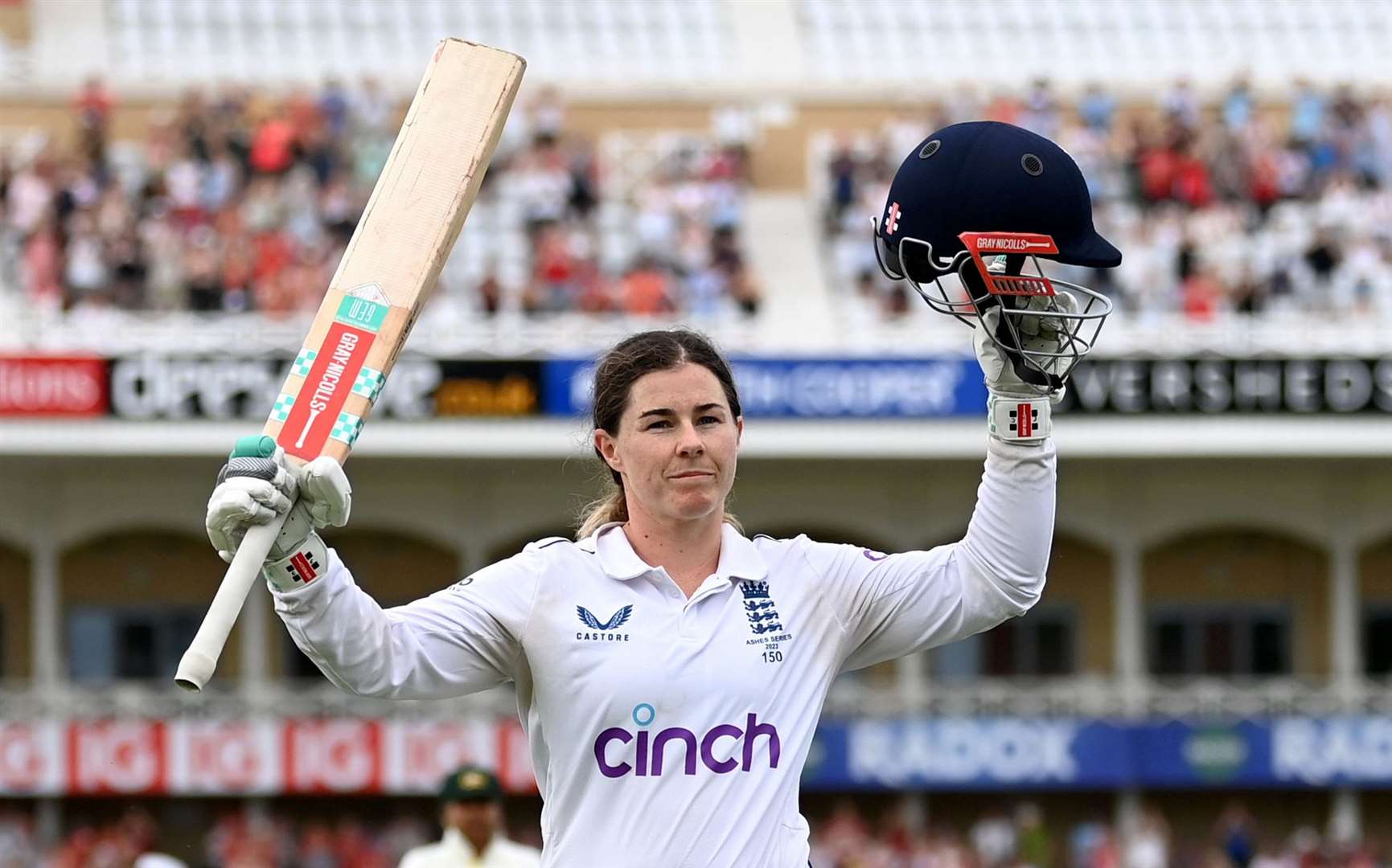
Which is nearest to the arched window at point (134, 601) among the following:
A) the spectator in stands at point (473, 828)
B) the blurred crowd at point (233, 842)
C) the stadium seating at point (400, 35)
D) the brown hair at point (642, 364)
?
the blurred crowd at point (233, 842)

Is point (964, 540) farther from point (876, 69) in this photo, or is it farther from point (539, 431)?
point (876, 69)

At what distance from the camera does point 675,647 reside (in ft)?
12.6

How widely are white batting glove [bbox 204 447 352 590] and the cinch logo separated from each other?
1.70ft

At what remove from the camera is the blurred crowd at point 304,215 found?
65.6 feet

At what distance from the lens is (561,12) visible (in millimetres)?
27562

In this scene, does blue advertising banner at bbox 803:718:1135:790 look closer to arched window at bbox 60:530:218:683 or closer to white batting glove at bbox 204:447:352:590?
arched window at bbox 60:530:218:683

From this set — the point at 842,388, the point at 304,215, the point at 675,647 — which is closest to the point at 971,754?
the point at 842,388

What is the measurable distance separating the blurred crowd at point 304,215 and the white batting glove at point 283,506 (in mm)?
16129

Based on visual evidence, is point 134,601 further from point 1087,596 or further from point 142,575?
point 1087,596

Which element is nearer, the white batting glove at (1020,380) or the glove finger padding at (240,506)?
the glove finger padding at (240,506)

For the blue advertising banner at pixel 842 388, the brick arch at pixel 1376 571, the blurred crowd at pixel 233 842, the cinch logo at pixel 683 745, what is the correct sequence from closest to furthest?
the cinch logo at pixel 683 745, the blurred crowd at pixel 233 842, the blue advertising banner at pixel 842 388, the brick arch at pixel 1376 571

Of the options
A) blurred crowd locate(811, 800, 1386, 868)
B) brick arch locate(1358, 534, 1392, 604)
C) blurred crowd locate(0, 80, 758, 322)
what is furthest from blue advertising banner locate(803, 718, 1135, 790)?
brick arch locate(1358, 534, 1392, 604)

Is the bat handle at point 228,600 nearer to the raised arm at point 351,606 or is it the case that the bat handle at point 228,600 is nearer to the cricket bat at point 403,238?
the raised arm at point 351,606

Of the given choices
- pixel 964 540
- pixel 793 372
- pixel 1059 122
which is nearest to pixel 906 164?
pixel 964 540
